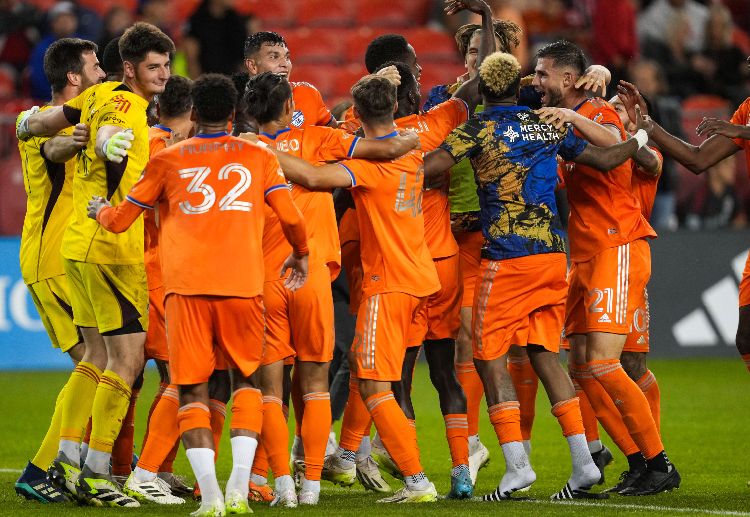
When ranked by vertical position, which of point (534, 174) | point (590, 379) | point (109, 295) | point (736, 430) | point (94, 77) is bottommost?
point (736, 430)

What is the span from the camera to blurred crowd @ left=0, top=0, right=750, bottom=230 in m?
15.9

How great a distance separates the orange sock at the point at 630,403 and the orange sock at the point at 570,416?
0.35m

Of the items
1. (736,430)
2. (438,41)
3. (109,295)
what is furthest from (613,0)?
(109,295)

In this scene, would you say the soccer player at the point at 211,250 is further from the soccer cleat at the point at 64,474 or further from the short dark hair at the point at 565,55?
the short dark hair at the point at 565,55

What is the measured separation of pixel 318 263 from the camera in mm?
7652

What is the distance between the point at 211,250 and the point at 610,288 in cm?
264

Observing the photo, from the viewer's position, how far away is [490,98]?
306 inches

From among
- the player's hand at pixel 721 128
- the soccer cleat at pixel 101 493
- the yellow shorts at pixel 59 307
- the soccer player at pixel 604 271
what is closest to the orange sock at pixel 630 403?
the soccer player at pixel 604 271

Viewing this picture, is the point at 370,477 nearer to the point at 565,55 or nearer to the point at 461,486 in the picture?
the point at 461,486

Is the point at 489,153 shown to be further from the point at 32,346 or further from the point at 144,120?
the point at 32,346

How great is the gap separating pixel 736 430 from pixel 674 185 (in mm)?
5273

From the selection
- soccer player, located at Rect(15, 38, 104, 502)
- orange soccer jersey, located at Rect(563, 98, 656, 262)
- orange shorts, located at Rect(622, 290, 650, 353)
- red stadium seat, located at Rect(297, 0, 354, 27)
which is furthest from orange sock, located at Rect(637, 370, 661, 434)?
red stadium seat, located at Rect(297, 0, 354, 27)

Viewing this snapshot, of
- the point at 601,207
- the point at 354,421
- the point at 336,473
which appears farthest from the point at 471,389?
the point at 601,207

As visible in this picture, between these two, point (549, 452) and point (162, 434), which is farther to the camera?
point (549, 452)
